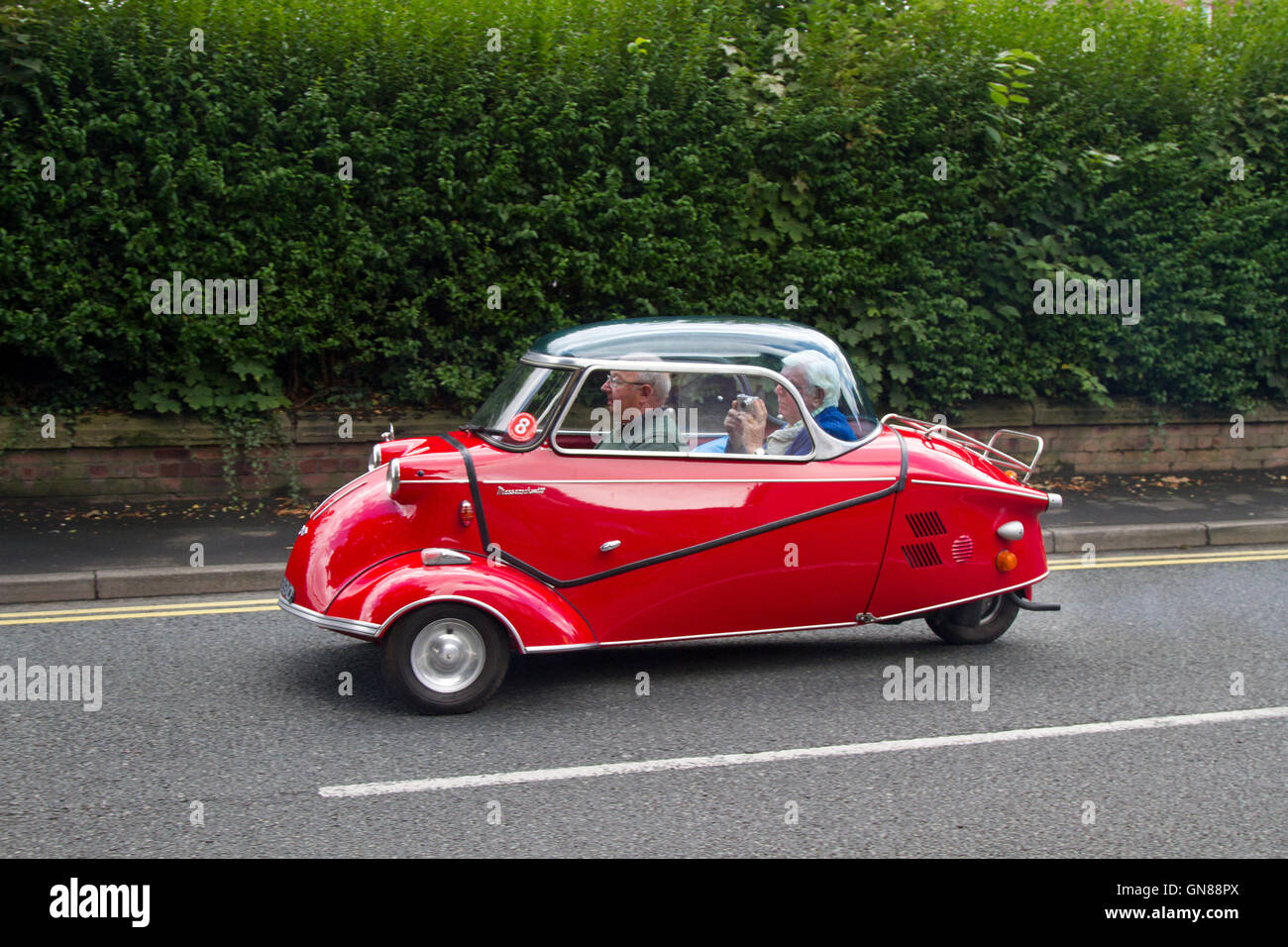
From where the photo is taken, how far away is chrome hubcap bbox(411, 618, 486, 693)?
17.7ft

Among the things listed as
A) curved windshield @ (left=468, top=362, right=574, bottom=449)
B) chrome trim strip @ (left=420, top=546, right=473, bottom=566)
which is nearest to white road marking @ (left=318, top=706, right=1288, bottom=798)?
chrome trim strip @ (left=420, top=546, right=473, bottom=566)

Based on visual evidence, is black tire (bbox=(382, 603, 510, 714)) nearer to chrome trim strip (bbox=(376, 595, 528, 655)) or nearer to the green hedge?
chrome trim strip (bbox=(376, 595, 528, 655))

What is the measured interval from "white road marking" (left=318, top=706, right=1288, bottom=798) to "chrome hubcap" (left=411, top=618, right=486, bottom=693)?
2.42 feet

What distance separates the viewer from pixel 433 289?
10.2 m

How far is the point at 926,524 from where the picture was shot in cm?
603

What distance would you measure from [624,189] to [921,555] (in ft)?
18.3

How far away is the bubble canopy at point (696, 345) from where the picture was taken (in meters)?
5.86

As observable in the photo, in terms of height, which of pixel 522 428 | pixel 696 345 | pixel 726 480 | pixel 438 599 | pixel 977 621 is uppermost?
pixel 696 345

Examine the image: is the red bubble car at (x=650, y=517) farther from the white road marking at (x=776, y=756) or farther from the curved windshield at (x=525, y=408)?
the white road marking at (x=776, y=756)

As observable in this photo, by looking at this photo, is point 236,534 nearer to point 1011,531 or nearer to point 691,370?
point 691,370

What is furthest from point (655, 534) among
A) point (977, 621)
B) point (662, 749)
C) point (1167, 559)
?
point (1167, 559)

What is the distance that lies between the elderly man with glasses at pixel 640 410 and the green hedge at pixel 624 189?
183 inches

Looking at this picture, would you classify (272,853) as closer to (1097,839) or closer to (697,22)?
(1097,839)

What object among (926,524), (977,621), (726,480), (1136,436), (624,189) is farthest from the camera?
(1136,436)
